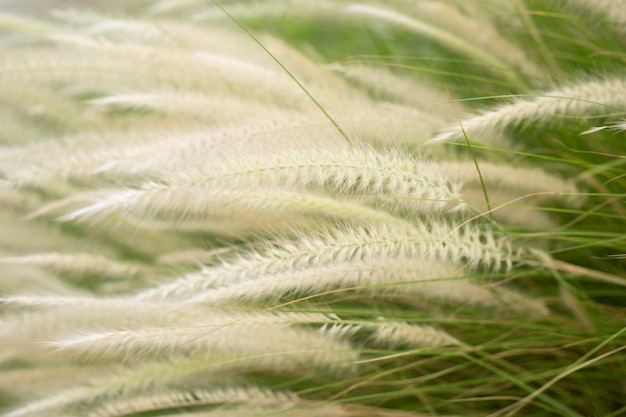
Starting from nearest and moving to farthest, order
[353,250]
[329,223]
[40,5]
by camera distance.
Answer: [353,250]
[329,223]
[40,5]

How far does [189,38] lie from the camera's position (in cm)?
→ 122

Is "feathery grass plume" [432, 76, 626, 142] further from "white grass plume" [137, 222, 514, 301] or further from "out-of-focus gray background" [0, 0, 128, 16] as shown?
"out-of-focus gray background" [0, 0, 128, 16]

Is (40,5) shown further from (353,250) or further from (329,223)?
(353,250)

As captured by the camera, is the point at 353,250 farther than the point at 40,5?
No

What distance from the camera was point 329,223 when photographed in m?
0.83

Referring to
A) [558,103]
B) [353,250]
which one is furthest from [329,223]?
[558,103]

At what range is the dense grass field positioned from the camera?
0.75 metres

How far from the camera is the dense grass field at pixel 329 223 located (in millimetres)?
753

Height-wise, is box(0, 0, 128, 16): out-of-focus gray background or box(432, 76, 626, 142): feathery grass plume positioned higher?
box(432, 76, 626, 142): feathery grass plume


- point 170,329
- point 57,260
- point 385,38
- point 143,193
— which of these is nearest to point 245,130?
point 143,193

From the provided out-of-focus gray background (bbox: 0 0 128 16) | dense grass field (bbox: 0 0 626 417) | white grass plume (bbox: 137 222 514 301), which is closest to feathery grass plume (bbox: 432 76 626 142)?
dense grass field (bbox: 0 0 626 417)

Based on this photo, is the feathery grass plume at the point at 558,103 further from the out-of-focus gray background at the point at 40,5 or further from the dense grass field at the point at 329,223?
the out-of-focus gray background at the point at 40,5

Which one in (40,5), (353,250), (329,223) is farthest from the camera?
(40,5)

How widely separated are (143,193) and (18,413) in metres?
0.46
